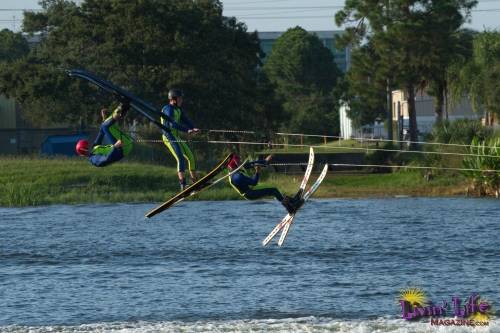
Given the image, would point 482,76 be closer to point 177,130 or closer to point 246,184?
point 246,184

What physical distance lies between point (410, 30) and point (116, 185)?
2677cm

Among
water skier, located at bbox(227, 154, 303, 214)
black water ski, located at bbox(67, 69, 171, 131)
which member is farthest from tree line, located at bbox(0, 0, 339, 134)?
black water ski, located at bbox(67, 69, 171, 131)

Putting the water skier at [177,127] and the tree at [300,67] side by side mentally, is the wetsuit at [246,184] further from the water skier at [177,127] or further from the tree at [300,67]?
the tree at [300,67]

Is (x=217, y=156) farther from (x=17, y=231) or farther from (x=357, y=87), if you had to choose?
(x=17, y=231)

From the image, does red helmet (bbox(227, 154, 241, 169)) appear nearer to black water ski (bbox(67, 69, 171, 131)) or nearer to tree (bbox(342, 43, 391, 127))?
black water ski (bbox(67, 69, 171, 131))

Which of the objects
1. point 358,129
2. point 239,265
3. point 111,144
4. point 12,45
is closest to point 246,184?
point 111,144

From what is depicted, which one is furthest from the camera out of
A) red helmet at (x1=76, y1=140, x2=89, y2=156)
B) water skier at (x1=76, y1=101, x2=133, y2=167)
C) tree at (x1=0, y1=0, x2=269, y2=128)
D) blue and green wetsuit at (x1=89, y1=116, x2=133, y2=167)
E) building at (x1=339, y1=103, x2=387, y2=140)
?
building at (x1=339, y1=103, x2=387, y2=140)

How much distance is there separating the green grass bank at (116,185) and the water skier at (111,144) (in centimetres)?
3535

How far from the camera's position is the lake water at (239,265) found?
3353 cm

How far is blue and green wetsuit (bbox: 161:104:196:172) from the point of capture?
25562 mm

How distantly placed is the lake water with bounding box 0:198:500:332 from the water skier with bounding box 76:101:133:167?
6667mm

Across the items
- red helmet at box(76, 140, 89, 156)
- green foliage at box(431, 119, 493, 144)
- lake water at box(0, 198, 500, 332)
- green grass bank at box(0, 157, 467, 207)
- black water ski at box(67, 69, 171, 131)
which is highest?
black water ski at box(67, 69, 171, 131)

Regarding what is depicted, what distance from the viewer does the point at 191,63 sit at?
79.4 metres

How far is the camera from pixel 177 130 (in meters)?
26.3
